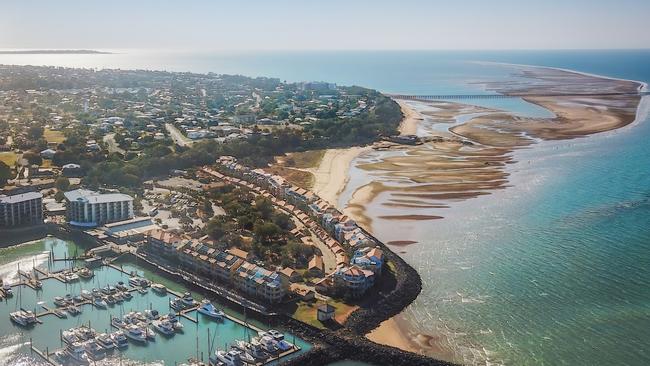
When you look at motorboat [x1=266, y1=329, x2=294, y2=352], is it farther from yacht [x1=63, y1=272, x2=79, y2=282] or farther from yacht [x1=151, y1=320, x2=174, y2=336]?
yacht [x1=63, y1=272, x2=79, y2=282]

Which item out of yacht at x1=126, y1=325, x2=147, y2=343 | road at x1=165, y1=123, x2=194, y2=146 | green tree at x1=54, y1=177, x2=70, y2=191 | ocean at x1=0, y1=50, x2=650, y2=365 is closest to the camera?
yacht at x1=126, y1=325, x2=147, y2=343

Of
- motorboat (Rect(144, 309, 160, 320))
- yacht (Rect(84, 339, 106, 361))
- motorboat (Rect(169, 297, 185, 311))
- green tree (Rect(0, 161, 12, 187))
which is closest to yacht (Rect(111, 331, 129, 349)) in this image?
yacht (Rect(84, 339, 106, 361))

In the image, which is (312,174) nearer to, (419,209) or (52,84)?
(419,209)

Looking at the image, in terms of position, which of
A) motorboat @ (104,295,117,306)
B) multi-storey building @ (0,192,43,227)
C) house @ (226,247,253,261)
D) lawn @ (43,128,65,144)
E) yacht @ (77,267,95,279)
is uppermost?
lawn @ (43,128,65,144)

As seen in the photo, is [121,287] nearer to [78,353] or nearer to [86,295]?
[86,295]

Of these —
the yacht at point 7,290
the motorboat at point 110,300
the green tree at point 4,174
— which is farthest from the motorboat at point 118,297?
the green tree at point 4,174
